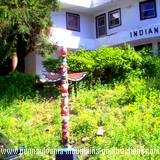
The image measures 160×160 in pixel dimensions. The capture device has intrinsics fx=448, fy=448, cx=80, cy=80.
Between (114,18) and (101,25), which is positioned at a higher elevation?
(114,18)

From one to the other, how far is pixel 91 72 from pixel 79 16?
407 inches

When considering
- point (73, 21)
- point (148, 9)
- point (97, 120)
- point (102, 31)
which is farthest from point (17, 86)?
point (102, 31)

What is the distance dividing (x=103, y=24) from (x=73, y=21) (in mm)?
1852

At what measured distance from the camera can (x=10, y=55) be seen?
20328mm

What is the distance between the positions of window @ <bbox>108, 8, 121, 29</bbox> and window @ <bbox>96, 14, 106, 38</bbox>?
0.49 m

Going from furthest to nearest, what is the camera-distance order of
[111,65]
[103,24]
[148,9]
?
[103,24] < [148,9] < [111,65]

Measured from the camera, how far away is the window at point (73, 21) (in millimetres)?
26453

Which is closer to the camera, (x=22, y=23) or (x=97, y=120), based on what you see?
(x=97, y=120)

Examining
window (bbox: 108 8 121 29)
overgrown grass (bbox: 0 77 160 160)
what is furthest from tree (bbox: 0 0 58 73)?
window (bbox: 108 8 121 29)

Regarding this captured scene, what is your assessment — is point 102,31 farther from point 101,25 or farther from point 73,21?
point 73,21

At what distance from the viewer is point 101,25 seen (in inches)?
1076

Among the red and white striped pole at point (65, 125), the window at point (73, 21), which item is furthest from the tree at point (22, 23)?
the red and white striped pole at point (65, 125)

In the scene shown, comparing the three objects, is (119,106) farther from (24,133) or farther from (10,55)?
(10,55)

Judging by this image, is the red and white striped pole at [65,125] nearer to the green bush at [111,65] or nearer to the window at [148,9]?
the green bush at [111,65]
